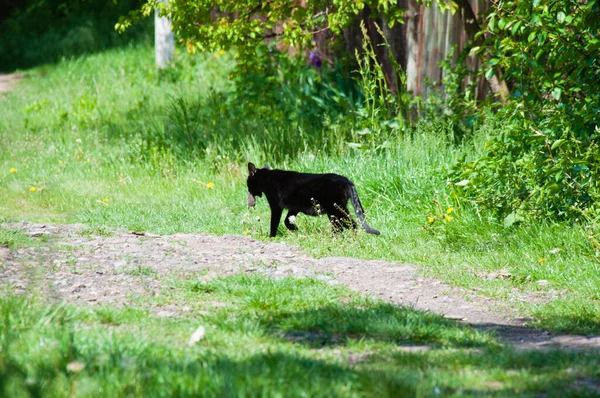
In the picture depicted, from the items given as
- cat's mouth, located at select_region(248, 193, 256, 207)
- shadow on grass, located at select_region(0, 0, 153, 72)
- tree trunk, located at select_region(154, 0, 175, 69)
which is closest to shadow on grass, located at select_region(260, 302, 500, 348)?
cat's mouth, located at select_region(248, 193, 256, 207)

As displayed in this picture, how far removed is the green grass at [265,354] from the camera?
3641 millimetres

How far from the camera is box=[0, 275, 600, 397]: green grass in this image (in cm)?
364

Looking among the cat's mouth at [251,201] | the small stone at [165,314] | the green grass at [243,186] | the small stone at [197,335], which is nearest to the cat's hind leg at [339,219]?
the green grass at [243,186]

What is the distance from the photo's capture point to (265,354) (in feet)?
14.0

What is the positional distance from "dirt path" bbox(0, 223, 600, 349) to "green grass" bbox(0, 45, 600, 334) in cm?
26

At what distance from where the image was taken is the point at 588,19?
6.69 metres

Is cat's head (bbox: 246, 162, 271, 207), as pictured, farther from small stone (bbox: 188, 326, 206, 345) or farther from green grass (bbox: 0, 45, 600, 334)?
small stone (bbox: 188, 326, 206, 345)

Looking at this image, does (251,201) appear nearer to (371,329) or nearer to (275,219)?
(275,219)

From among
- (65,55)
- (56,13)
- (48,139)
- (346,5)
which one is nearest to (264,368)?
(346,5)

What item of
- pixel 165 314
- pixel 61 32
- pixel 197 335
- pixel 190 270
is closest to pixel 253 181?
pixel 190 270

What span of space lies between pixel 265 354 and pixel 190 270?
8.22 feet

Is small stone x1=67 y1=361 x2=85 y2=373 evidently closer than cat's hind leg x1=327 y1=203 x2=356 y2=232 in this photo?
Yes

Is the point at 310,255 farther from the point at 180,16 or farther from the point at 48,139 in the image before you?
the point at 48,139

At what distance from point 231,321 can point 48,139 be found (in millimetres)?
11193
